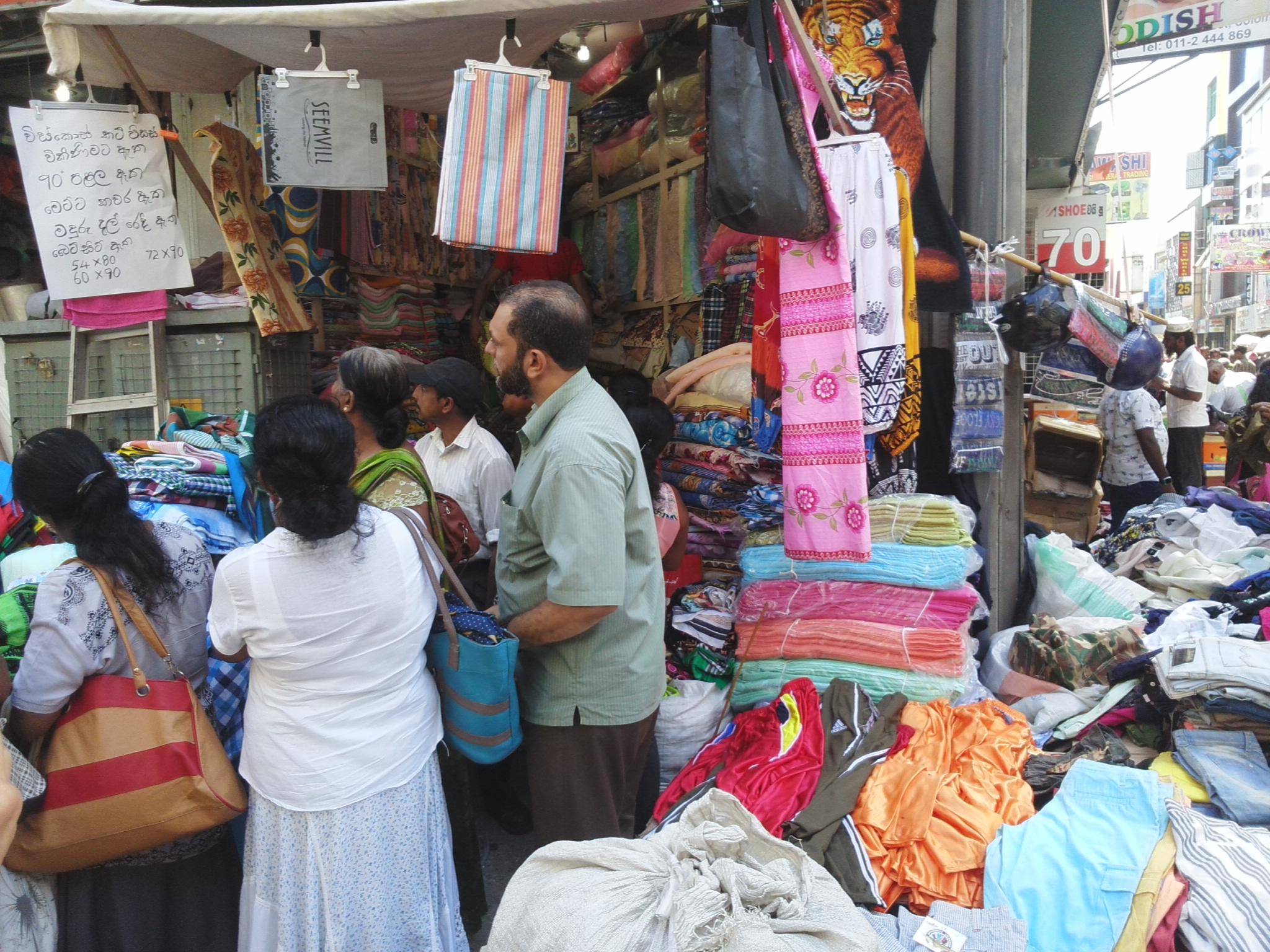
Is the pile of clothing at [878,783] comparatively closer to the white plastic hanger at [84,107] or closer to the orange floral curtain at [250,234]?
the orange floral curtain at [250,234]

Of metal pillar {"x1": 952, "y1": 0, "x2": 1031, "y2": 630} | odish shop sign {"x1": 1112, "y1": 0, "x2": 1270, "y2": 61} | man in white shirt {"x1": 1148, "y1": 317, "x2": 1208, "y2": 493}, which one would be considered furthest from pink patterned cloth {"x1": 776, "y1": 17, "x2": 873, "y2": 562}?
man in white shirt {"x1": 1148, "y1": 317, "x2": 1208, "y2": 493}

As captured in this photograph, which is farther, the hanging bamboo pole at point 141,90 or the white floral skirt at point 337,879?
the hanging bamboo pole at point 141,90

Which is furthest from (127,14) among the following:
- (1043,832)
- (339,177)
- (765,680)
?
(1043,832)

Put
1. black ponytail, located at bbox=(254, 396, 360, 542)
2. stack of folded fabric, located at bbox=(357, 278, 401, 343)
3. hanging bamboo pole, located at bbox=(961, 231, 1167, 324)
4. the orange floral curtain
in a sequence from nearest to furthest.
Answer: black ponytail, located at bbox=(254, 396, 360, 542)
hanging bamboo pole, located at bbox=(961, 231, 1167, 324)
the orange floral curtain
stack of folded fabric, located at bbox=(357, 278, 401, 343)

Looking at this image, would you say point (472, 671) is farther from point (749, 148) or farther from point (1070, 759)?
point (1070, 759)

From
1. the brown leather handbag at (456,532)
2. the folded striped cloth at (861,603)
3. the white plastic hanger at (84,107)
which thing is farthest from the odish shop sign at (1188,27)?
the white plastic hanger at (84,107)

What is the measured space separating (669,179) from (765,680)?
9.65 ft

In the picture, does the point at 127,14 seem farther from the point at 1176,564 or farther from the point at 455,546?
the point at 1176,564

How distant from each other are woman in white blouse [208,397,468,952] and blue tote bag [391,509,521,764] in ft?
0.25

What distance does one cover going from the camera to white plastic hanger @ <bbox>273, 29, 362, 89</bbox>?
315 centimetres

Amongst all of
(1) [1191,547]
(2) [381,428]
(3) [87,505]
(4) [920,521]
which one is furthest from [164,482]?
(1) [1191,547]

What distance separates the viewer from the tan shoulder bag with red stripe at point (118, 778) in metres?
1.97

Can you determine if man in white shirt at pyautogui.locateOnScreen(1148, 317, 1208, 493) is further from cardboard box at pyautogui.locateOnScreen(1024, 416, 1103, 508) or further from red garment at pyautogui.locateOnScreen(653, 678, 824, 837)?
red garment at pyautogui.locateOnScreen(653, 678, 824, 837)

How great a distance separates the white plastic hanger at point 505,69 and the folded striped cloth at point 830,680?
233 centimetres
